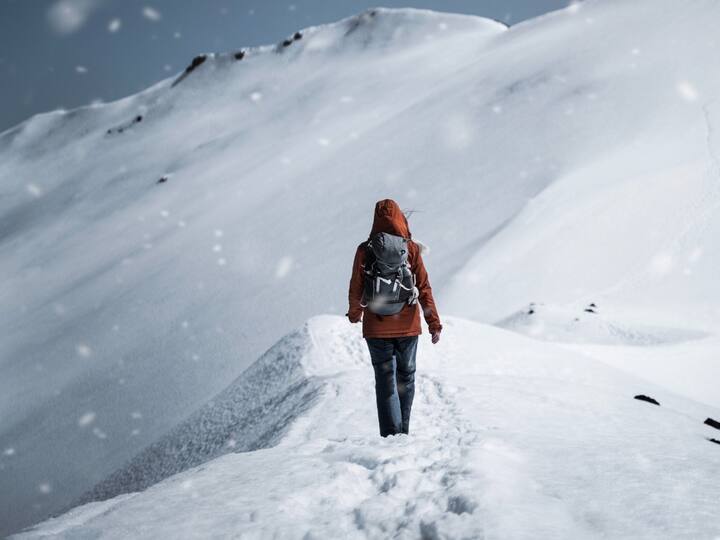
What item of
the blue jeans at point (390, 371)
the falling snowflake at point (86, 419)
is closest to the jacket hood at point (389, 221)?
the blue jeans at point (390, 371)

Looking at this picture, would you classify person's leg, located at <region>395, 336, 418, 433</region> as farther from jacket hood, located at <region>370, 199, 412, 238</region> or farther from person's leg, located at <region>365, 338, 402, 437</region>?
jacket hood, located at <region>370, 199, 412, 238</region>

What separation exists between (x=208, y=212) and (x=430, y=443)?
950 inches

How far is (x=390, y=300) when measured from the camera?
3.08m

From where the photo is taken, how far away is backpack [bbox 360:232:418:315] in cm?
301

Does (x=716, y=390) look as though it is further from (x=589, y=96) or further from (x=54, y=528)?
(x=589, y=96)

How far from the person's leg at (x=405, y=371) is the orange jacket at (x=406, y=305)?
94mm

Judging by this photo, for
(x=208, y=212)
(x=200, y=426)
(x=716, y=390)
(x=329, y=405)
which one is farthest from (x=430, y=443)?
(x=208, y=212)

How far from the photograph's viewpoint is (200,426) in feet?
19.1

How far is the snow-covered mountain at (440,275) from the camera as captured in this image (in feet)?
12.3

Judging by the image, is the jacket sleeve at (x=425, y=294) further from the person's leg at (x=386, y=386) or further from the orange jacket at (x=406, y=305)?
the person's leg at (x=386, y=386)

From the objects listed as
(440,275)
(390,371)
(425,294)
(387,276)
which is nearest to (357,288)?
(387,276)

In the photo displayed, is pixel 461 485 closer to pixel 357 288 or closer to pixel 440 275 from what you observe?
pixel 357 288

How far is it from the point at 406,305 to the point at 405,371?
457 millimetres

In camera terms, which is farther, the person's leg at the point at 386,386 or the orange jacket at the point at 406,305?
the person's leg at the point at 386,386
